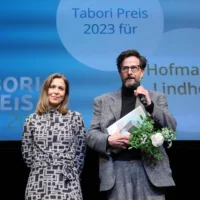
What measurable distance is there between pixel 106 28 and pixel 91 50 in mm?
233

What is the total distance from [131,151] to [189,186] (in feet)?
4.62

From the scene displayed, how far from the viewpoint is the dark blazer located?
249 centimetres

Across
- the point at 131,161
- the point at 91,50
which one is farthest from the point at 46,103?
the point at 91,50

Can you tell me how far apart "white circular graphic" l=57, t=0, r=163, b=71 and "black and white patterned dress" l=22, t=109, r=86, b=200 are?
94cm

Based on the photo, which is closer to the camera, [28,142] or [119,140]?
[119,140]

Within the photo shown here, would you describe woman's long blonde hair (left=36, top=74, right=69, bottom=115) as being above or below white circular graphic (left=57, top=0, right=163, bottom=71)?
below

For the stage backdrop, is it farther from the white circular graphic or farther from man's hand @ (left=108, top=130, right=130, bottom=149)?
man's hand @ (left=108, top=130, right=130, bottom=149)

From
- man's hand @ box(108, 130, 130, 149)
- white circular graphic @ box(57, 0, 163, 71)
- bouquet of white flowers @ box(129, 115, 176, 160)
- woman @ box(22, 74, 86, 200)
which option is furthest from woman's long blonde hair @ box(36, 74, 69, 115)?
white circular graphic @ box(57, 0, 163, 71)

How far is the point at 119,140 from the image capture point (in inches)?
96.9

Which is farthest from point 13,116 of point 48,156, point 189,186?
point 189,186

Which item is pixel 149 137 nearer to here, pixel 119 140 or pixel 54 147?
pixel 119 140

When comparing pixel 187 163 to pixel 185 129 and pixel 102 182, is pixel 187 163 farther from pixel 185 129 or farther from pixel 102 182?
pixel 102 182

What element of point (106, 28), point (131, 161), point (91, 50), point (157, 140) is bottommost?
point (131, 161)

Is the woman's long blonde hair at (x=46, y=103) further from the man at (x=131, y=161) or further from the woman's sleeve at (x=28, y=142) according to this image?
the man at (x=131, y=161)
